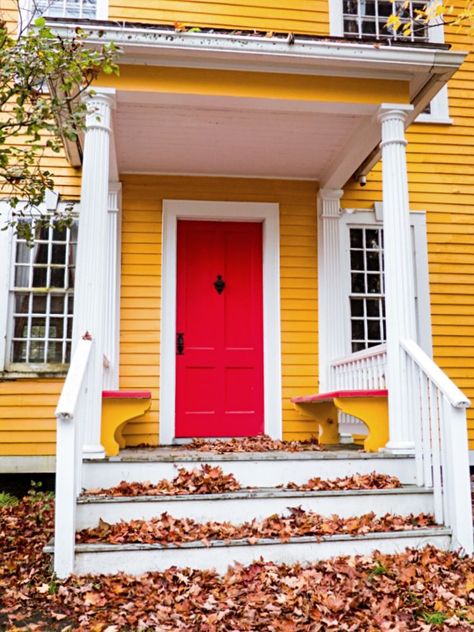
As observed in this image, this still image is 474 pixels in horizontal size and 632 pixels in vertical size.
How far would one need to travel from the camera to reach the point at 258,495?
12.9 ft

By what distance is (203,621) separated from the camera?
2.91m

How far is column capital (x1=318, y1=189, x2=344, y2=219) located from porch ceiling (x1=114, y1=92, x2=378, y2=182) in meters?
0.16

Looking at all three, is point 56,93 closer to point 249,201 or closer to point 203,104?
point 203,104

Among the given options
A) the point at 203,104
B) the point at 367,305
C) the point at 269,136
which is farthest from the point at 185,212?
the point at 367,305

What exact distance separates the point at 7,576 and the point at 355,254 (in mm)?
4777

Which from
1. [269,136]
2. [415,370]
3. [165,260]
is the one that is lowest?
[415,370]

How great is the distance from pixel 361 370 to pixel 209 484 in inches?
80.7

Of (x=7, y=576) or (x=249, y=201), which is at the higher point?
(x=249, y=201)

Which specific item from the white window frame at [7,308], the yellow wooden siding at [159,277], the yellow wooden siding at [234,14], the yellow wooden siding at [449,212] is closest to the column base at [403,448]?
the yellow wooden siding at [159,277]

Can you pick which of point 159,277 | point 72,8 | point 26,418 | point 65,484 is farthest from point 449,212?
point 65,484

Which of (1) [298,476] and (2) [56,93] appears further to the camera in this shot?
(2) [56,93]

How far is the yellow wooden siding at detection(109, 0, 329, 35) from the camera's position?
683 cm

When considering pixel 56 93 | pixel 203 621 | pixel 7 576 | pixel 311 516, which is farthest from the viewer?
pixel 56 93

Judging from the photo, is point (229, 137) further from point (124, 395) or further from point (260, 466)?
point (260, 466)
